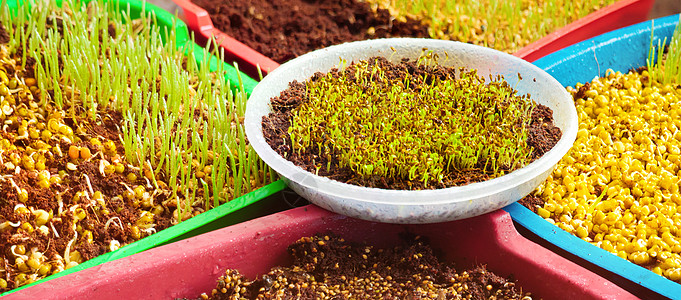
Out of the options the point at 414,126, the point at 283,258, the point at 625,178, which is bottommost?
the point at 283,258

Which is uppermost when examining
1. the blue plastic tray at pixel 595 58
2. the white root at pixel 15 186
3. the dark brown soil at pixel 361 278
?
the blue plastic tray at pixel 595 58

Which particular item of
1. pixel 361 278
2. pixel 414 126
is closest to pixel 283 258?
pixel 361 278

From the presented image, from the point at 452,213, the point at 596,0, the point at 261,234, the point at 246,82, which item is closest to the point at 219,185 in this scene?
the point at 261,234

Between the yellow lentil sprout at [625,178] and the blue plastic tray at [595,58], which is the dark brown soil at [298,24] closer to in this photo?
the blue plastic tray at [595,58]

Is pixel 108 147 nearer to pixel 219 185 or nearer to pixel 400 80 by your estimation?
pixel 219 185

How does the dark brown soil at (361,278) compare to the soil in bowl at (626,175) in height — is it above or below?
below

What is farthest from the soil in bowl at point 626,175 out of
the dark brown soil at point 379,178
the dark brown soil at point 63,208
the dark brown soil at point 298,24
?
the dark brown soil at point 63,208

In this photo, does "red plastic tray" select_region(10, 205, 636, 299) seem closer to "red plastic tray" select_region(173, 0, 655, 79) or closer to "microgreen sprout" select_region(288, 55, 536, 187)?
"microgreen sprout" select_region(288, 55, 536, 187)

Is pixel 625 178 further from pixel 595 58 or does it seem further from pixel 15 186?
pixel 15 186
